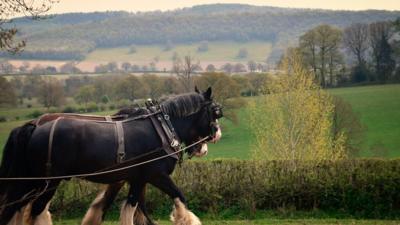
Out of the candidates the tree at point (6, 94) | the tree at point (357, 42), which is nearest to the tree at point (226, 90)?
the tree at point (6, 94)

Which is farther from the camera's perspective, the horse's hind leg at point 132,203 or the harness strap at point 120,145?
the horse's hind leg at point 132,203

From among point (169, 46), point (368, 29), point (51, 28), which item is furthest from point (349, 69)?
point (51, 28)

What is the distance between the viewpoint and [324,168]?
13.2 meters

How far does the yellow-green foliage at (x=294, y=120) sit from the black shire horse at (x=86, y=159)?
25005mm

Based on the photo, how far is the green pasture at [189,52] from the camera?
11556cm

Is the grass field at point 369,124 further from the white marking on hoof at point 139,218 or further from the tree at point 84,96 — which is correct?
the white marking on hoof at point 139,218

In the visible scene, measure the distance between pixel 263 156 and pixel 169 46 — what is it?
342 ft

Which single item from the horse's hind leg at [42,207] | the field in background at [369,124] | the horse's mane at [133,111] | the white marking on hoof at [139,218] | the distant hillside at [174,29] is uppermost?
the distant hillside at [174,29]

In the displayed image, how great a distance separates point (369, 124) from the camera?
51.8 meters

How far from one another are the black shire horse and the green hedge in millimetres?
4412

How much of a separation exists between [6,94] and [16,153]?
2948cm

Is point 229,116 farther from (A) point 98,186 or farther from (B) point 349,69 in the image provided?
(A) point 98,186

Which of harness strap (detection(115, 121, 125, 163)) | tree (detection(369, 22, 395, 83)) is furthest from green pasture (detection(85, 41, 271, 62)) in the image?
harness strap (detection(115, 121, 125, 163))

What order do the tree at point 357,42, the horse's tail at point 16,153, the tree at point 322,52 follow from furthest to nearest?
the tree at point 357,42
the tree at point 322,52
the horse's tail at point 16,153
